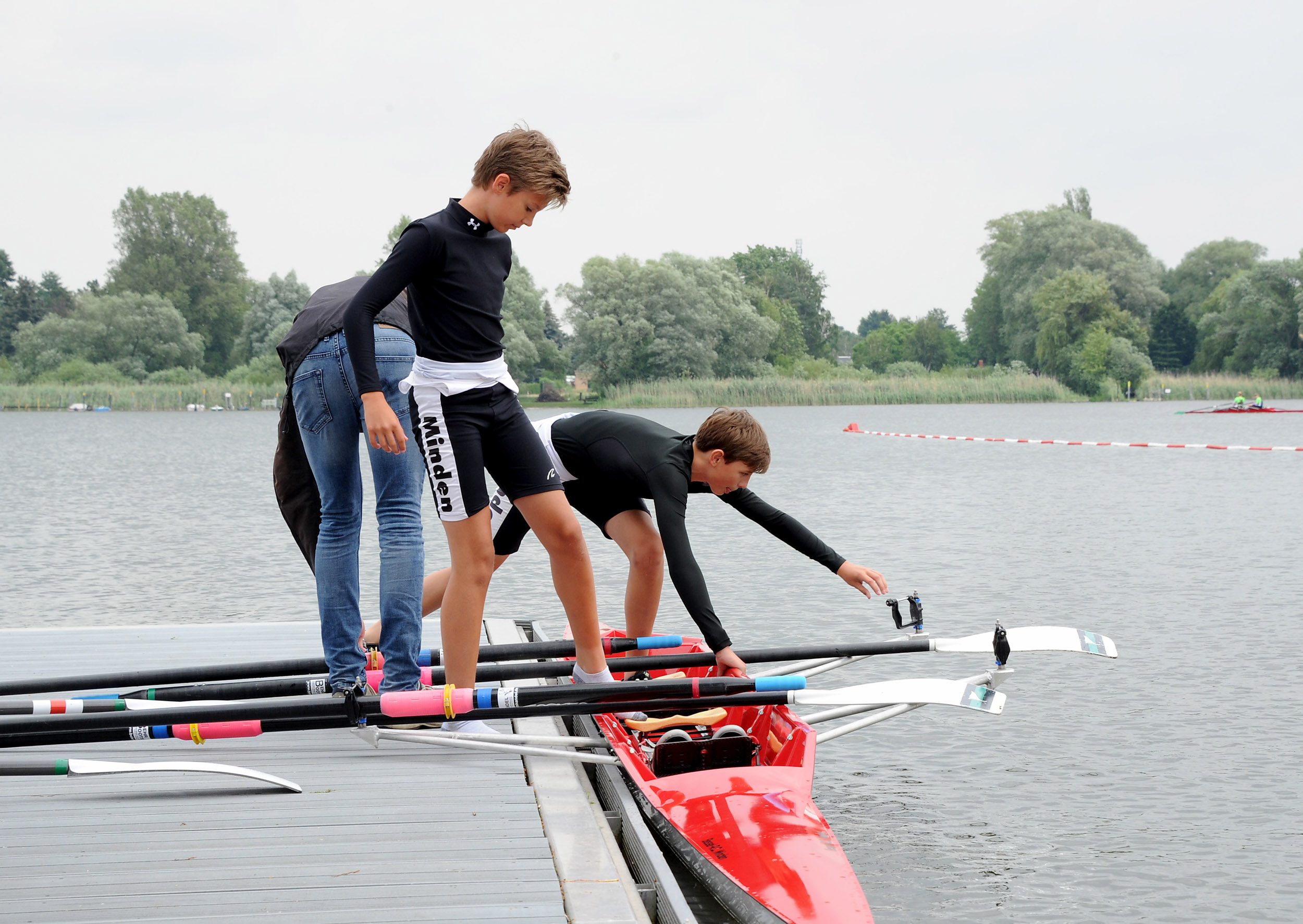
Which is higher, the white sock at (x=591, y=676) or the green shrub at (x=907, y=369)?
the green shrub at (x=907, y=369)

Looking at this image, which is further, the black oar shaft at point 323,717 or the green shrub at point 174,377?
the green shrub at point 174,377

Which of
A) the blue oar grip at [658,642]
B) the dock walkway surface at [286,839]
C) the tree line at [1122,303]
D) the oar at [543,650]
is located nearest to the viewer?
the dock walkway surface at [286,839]

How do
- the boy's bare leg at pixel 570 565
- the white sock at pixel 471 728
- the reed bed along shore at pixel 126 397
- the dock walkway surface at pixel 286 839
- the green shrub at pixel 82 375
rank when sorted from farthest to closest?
the green shrub at pixel 82 375, the reed bed along shore at pixel 126 397, the white sock at pixel 471 728, the boy's bare leg at pixel 570 565, the dock walkway surface at pixel 286 839

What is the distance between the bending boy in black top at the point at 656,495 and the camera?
14.9ft

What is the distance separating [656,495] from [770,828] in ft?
4.53

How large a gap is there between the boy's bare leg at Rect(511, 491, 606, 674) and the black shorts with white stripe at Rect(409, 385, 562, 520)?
2.3 inches

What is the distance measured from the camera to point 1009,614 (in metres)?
9.88

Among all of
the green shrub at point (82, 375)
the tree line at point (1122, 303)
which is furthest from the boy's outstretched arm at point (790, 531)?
the green shrub at point (82, 375)

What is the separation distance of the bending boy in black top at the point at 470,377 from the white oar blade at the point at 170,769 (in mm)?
683

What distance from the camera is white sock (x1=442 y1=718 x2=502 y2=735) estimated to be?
14.3ft

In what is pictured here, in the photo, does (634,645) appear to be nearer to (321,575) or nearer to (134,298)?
(321,575)

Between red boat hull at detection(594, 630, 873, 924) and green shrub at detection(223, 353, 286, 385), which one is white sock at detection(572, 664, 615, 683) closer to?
red boat hull at detection(594, 630, 873, 924)

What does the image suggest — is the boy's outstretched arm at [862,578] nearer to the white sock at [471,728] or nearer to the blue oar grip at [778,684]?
the blue oar grip at [778,684]

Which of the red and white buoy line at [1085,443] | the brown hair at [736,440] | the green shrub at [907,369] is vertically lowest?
the red and white buoy line at [1085,443]
